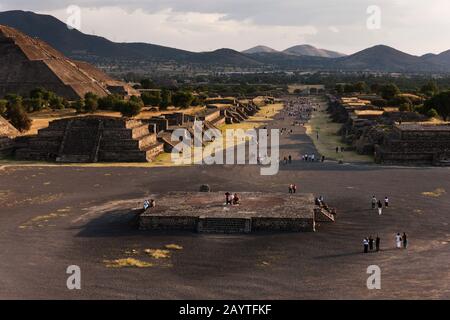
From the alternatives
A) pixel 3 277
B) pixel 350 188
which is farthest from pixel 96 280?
pixel 350 188

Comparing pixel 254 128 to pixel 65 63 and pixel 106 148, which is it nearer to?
pixel 106 148

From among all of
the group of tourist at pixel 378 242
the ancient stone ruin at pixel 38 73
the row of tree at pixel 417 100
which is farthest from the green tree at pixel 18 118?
the row of tree at pixel 417 100

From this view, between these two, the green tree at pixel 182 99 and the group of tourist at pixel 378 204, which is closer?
the group of tourist at pixel 378 204

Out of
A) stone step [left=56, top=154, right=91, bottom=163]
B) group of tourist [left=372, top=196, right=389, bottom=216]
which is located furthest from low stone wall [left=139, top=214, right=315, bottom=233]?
stone step [left=56, top=154, right=91, bottom=163]

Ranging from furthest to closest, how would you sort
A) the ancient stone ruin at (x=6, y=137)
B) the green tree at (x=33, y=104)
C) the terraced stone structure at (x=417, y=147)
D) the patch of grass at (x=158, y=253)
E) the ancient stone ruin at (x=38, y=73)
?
the ancient stone ruin at (x=38, y=73) → the green tree at (x=33, y=104) → the ancient stone ruin at (x=6, y=137) → the terraced stone structure at (x=417, y=147) → the patch of grass at (x=158, y=253)

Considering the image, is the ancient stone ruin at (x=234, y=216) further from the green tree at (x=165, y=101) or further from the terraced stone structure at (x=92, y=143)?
the green tree at (x=165, y=101)

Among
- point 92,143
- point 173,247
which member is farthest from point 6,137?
point 173,247

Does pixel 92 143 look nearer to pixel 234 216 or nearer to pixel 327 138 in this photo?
pixel 234 216
